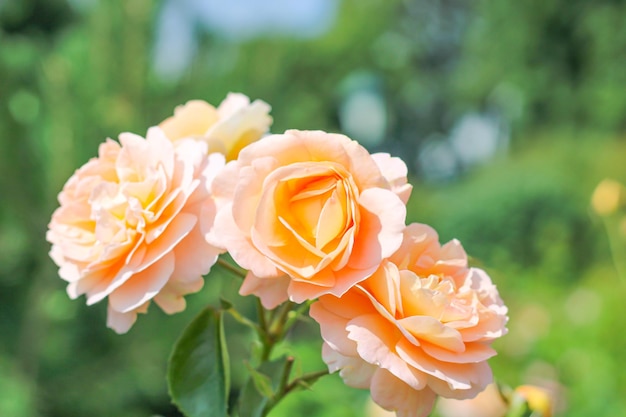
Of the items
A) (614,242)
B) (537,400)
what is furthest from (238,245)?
(614,242)

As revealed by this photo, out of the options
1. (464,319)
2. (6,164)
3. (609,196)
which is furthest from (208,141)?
(6,164)

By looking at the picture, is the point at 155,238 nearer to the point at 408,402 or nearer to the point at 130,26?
the point at 408,402

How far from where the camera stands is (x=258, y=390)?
18.2 inches

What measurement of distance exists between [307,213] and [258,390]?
134mm

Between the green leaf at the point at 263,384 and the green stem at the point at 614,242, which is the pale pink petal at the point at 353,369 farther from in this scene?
the green stem at the point at 614,242

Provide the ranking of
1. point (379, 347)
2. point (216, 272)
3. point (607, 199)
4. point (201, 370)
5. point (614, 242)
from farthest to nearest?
1. point (216, 272)
2. point (614, 242)
3. point (607, 199)
4. point (201, 370)
5. point (379, 347)

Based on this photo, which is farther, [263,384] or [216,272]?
[216,272]

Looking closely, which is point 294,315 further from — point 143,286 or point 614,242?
point 614,242

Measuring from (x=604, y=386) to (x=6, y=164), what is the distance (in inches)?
93.6

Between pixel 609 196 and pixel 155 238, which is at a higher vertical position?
pixel 155 238

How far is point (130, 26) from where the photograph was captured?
2812mm

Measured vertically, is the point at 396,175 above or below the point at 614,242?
above

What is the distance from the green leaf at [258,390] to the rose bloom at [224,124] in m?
0.16

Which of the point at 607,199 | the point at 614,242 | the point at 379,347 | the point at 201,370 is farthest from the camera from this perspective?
the point at 614,242
